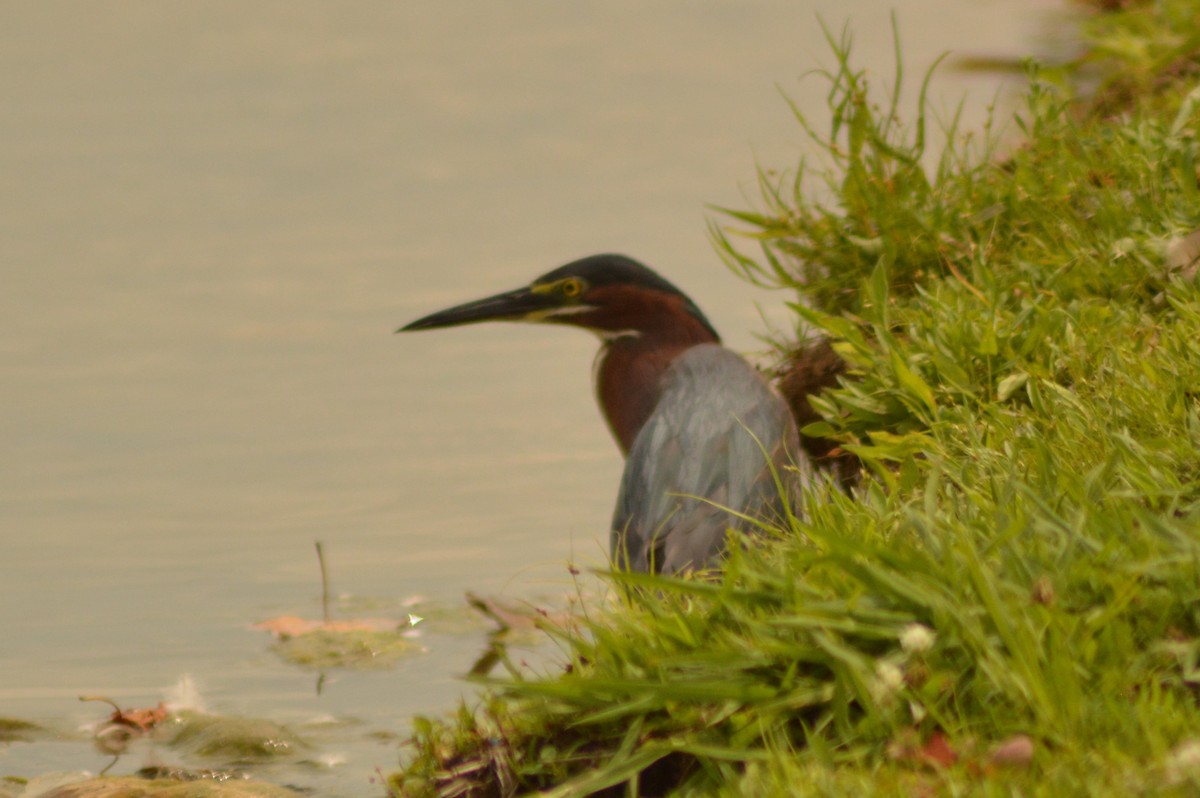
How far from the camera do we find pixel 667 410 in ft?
15.2

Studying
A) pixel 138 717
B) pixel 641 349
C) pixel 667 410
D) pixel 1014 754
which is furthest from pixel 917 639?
pixel 641 349

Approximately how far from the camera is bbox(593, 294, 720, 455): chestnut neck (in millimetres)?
5176

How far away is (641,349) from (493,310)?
20.2 inches

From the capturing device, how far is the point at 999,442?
341 cm

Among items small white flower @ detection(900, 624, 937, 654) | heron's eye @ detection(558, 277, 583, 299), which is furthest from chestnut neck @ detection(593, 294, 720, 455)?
small white flower @ detection(900, 624, 937, 654)

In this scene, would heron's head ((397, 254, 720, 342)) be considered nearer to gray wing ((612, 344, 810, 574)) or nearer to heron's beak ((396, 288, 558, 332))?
heron's beak ((396, 288, 558, 332))

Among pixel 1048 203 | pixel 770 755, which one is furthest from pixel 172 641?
pixel 1048 203

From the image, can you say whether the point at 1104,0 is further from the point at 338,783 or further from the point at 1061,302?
the point at 338,783

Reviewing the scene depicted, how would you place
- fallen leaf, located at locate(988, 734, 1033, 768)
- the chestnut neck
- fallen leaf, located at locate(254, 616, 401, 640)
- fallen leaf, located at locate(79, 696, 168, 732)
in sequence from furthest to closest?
the chestnut neck < fallen leaf, located at locate(254, 616, 401, 640) < fallen leaf, located at locate(79, 696, 168, 732) < fallen leaf, located at locate(988, 734, 1033, 768)

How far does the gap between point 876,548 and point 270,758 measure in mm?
1746

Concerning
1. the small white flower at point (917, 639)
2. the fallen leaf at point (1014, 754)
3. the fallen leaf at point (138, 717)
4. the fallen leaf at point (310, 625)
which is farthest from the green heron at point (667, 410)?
the fallen leaf at point (138, 717)

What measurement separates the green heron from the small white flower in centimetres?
84

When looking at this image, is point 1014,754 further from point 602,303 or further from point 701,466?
point 602,303

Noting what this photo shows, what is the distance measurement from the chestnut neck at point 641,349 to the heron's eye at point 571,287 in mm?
136
